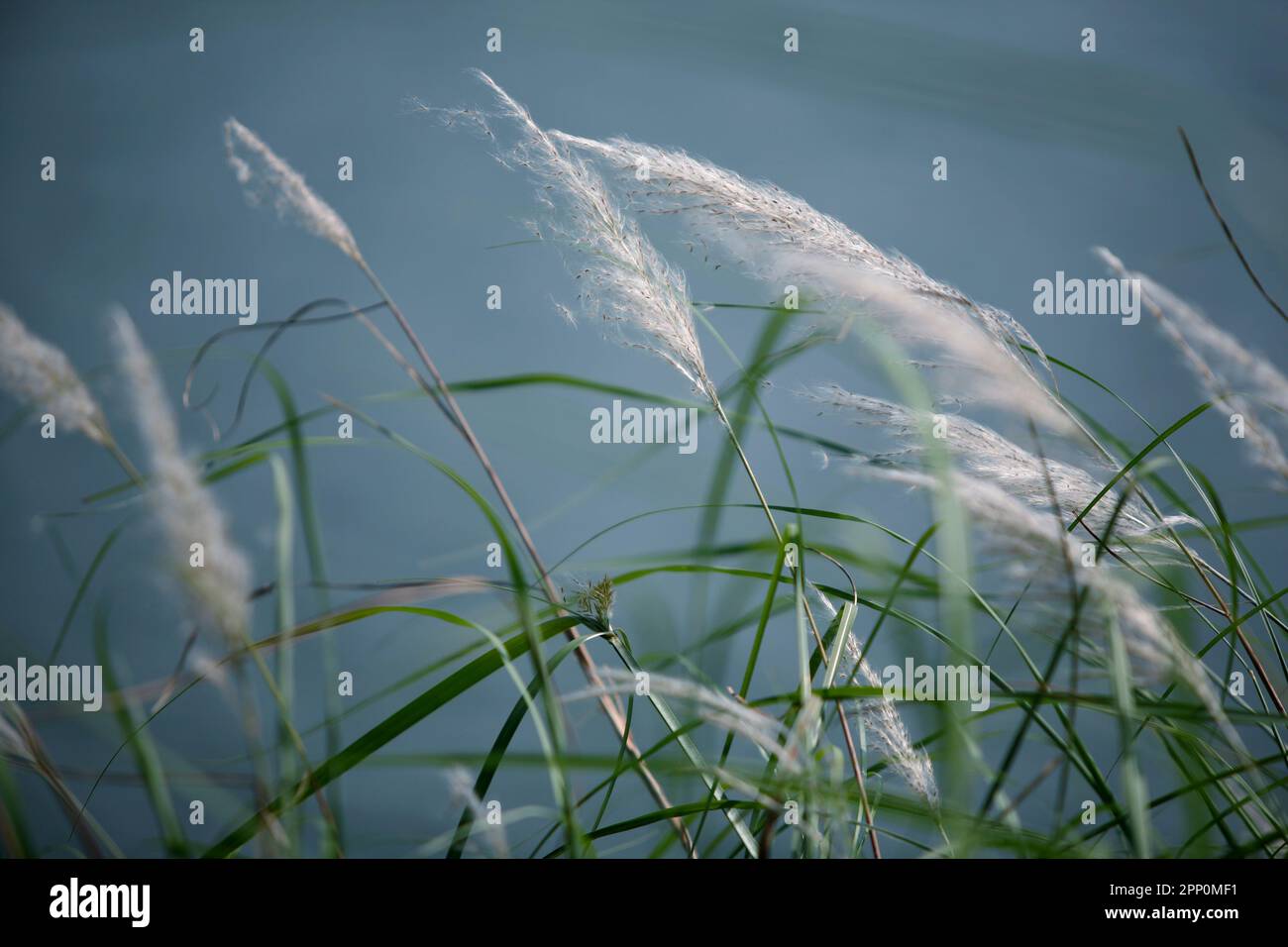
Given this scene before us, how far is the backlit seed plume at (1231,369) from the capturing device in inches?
14.4

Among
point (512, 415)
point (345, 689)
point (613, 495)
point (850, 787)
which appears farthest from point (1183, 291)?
point (345, 689)

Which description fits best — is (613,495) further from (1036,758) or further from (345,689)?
(1036,758)

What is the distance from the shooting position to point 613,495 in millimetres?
1409

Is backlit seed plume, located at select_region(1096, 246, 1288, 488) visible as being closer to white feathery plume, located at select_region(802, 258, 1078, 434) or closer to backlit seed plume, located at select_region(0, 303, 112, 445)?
white feathery plume, located at select_region(802, 258, 1078, 434)

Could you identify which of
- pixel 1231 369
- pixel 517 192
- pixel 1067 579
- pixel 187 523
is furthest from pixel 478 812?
pixel 517 192

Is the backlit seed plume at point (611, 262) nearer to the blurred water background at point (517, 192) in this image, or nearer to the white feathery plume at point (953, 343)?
the white feathery plume at point (953, 343)

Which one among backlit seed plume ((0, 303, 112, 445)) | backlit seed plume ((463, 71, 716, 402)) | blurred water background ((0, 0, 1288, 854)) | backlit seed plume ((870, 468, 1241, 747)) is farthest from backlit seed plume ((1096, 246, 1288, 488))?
blurred water background ((0, 0, 1288, 854))

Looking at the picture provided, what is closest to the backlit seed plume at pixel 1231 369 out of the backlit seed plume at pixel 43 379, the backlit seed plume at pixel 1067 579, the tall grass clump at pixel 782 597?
the tall grass clump at pixel 782 597

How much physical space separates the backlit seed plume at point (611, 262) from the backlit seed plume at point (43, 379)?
268 mm

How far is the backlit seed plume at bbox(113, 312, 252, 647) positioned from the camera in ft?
0.70

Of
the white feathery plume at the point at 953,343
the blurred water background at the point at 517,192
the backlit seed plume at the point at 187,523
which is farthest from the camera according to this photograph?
the blurred water background at the point at 517,192

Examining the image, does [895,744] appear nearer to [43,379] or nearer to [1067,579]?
[1067,579]

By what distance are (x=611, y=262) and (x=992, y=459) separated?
260 millimetres

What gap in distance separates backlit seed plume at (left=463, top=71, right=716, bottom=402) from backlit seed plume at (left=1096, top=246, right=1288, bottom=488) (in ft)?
0.85
